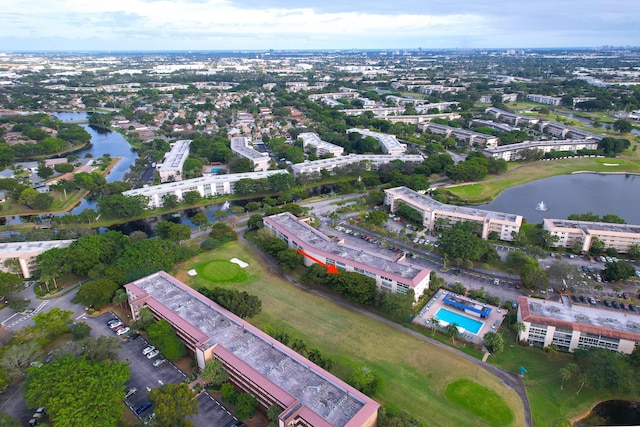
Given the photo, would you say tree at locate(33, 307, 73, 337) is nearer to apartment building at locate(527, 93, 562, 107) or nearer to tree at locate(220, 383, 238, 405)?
tree at locate(220, 383, 238, 405)

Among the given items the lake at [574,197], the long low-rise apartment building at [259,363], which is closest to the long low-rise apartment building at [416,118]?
the lake at [574,197]

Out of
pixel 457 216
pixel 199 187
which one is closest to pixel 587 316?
pixel 457 216

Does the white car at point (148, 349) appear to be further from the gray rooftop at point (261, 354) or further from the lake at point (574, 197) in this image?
the lake at point (574, 197)

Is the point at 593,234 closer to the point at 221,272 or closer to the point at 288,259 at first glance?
the point at 288,259

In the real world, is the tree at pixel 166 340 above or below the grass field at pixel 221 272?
above

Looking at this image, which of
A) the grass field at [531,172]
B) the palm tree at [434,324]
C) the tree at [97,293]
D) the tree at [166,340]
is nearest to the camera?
the tree at [166,340]

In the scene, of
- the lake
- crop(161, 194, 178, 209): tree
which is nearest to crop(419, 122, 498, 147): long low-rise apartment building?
the lake
